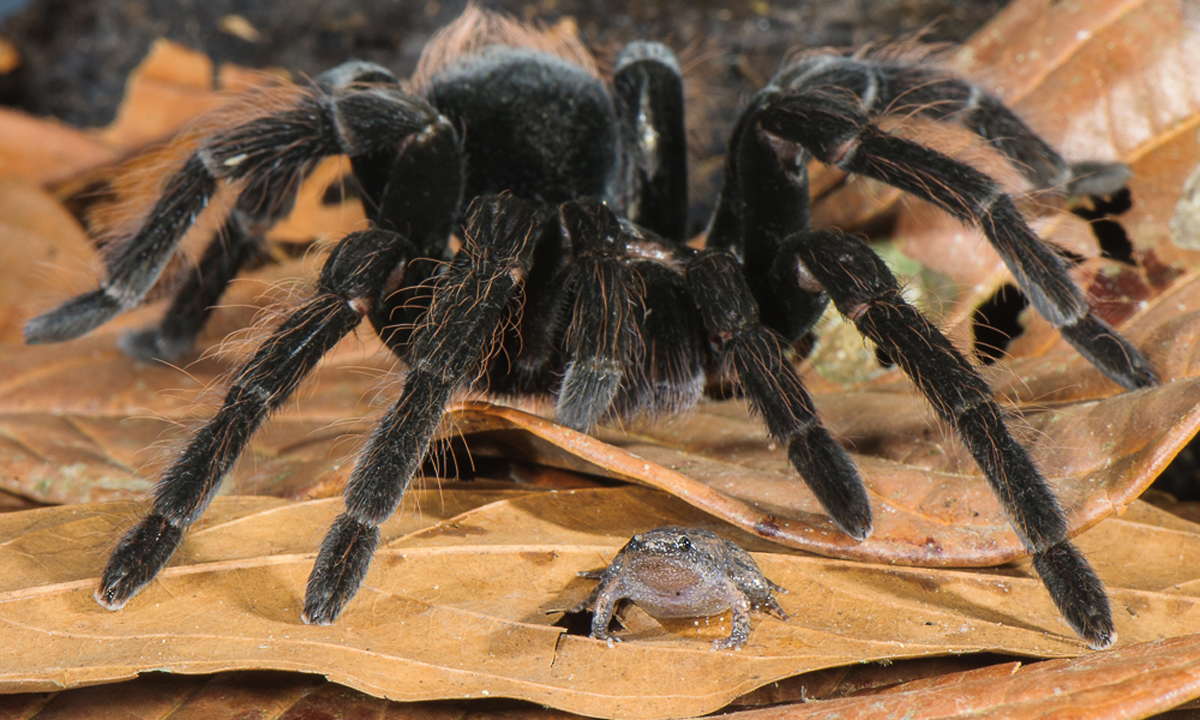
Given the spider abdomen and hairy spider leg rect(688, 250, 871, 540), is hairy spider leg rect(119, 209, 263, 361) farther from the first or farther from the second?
hairy spider leg rect(688, 250, 871, 540)

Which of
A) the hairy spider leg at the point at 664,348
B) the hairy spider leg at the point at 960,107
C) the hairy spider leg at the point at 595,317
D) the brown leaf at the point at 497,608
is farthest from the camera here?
the hairy spider leg at the point at 960,107

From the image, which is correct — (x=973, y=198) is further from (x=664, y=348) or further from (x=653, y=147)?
(x=653, y=147)

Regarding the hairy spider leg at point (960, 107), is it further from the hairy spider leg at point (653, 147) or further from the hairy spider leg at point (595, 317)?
the hairy spider leg at point (595, 317)

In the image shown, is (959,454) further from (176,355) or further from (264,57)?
(264,57)

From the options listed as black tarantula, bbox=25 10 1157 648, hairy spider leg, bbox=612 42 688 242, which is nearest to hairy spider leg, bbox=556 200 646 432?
black tarantula, bbox=25 10 1157 648

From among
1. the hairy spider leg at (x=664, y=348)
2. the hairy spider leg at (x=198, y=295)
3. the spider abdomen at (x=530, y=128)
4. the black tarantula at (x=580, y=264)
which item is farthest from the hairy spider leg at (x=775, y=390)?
the hairy spider leg at (x=198, y=295)

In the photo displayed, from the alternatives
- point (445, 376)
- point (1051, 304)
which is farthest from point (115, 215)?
point (1051, 304)
